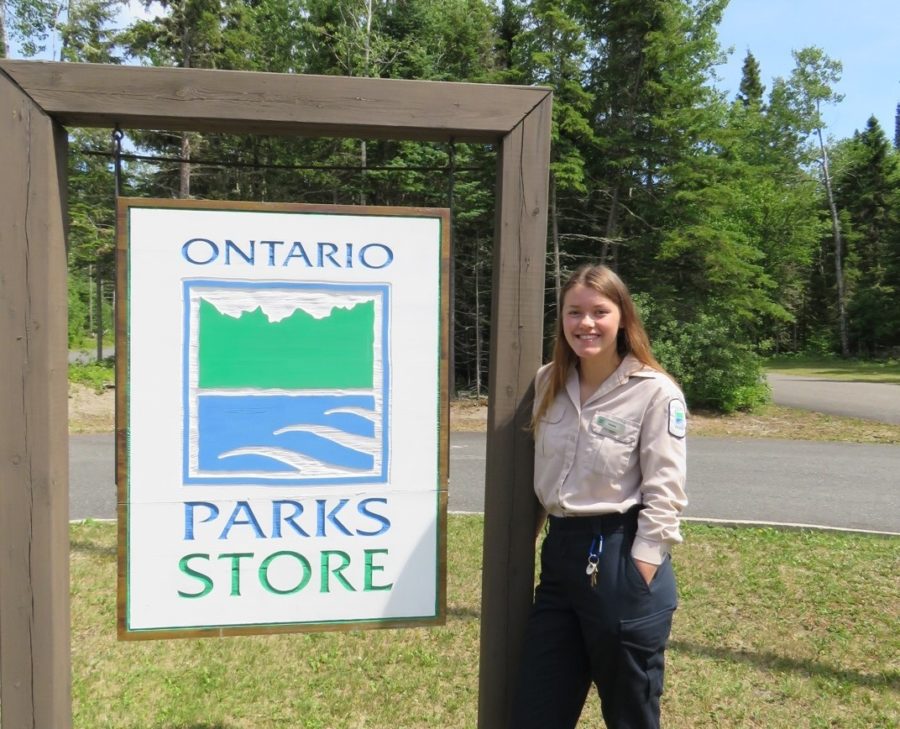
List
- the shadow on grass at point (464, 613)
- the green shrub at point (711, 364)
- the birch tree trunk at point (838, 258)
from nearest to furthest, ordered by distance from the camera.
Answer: the shadow on grass at point (464, 613), the green shrub at point (711, 364), the birch tree trunk at point (838, 258)

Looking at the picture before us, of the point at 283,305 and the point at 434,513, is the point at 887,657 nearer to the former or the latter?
the point at 434,513

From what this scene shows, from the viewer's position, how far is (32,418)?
208cm

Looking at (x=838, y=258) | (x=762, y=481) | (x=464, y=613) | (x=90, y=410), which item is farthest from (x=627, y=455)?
(x=838, y=258)

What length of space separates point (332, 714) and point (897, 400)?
1777 cm

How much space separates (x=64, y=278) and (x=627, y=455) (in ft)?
5.80

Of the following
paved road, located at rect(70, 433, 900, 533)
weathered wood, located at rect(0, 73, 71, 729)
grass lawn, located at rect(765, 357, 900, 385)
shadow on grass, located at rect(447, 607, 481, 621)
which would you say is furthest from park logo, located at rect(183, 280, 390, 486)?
grass lawn, located at rect(765, 357, 900, 385)

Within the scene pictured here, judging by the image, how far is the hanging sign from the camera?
2.19 metres

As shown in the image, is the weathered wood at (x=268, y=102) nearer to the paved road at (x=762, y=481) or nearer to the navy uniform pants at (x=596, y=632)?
the navy uniform pants at (x=596, y=632)

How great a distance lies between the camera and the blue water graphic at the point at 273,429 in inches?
87.2

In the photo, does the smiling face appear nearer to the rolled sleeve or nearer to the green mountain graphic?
the rolled sleeve

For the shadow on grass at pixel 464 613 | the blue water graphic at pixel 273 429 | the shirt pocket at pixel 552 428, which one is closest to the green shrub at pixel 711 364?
the shadow on grass at pixel 464 613

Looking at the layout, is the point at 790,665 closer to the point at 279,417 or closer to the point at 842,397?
the point at 279,417

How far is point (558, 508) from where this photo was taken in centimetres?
205

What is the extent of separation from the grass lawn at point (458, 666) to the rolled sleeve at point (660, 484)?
168 centimetres
